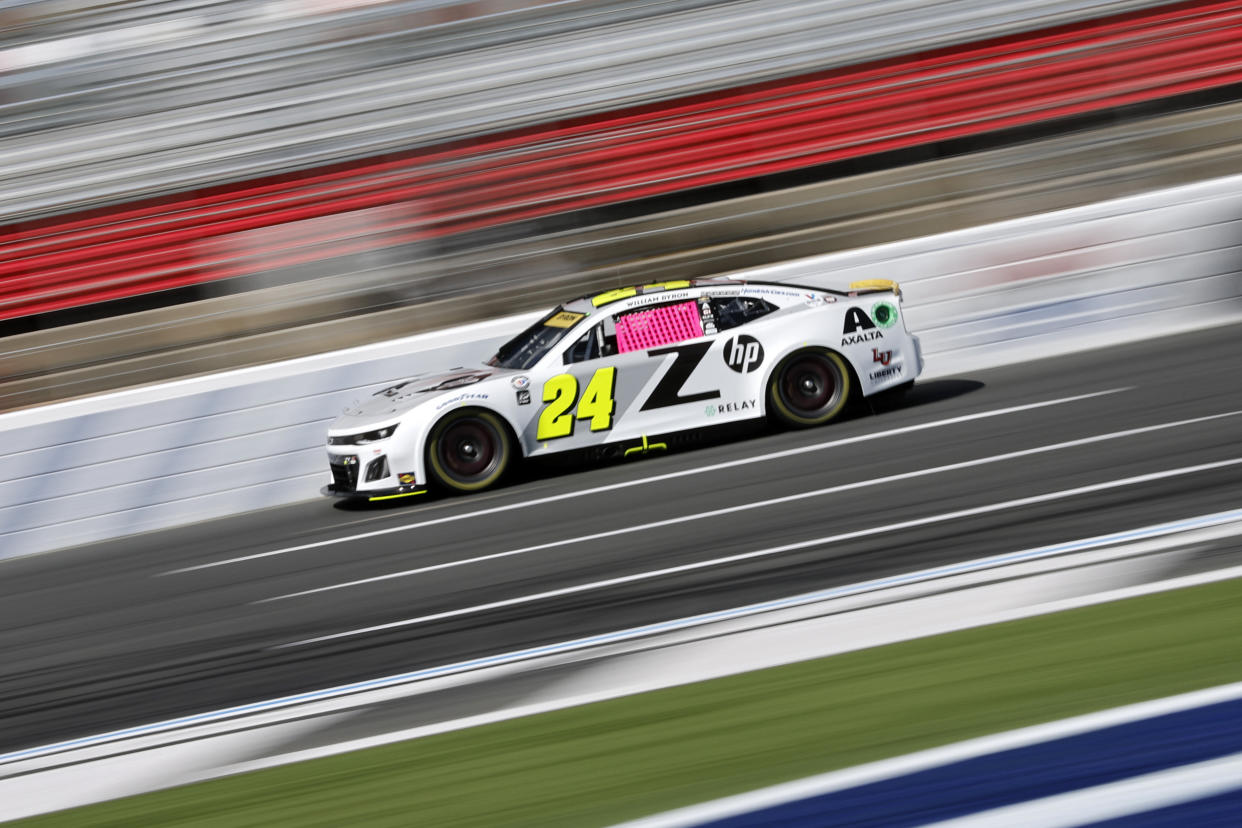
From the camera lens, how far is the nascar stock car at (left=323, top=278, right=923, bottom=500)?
30.3ft

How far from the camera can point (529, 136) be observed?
14.0 metres

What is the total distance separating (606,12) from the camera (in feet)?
47.0

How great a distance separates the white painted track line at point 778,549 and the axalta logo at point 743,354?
2896 mm

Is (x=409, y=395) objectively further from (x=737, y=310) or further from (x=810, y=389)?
(x=810, y=389)

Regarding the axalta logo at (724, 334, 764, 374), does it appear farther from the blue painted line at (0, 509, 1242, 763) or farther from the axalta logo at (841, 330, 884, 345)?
the blue painted line at (0, 509, 1242, 763)

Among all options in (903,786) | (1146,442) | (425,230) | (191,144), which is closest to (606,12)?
(425,230)

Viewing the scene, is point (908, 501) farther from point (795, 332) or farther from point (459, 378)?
point (459, 378)

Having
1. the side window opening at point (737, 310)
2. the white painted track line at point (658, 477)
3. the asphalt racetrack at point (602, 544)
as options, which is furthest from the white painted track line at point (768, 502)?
the side window opening at point (737, 310)

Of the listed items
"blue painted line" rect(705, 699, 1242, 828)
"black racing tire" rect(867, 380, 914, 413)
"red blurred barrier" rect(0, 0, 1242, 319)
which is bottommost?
"blue painted line" rect(705, 699, 1242, 828)

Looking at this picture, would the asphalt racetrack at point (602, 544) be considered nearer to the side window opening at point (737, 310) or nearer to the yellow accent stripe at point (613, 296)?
the side window opening at point (737, 310)

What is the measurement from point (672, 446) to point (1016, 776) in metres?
6.16

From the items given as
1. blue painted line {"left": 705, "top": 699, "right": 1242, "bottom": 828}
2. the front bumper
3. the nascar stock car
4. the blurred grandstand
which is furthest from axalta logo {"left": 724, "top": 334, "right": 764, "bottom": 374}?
blue painted line {"left": 705, "top": 699, "right": 1242, "bottom": 828}

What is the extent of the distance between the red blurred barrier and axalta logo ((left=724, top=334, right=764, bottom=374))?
472 cm

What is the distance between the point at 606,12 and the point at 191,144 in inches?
179
